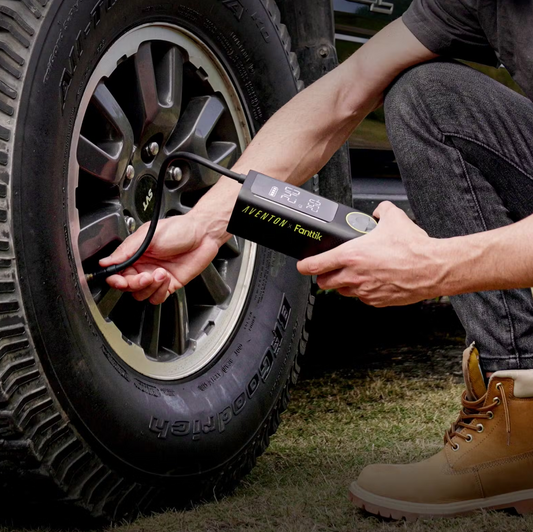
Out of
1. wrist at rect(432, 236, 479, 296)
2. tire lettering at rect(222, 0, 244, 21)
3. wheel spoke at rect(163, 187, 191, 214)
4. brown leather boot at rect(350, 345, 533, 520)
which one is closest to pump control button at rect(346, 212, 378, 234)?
wrist at rect(432, 236, 479, 296)

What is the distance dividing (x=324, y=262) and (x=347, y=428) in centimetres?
87

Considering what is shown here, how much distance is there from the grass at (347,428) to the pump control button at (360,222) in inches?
19.3

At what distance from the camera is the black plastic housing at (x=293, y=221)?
119 cm

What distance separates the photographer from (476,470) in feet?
4.69

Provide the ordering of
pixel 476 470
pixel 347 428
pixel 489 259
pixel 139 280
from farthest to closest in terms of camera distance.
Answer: pixel 347 428, pixel 476 470, pixel 139 280, pixel 489 259

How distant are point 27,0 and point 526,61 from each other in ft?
2.59

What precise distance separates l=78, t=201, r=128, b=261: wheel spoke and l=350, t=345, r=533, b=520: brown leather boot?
24.1 inches

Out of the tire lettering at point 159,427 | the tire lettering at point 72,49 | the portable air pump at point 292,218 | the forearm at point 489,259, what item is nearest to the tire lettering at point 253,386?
the tire lettering at point 159,427

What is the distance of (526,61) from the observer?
131 cm

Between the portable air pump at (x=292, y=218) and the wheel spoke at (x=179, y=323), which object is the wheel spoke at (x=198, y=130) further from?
the portable air pump at (x=292, y=218)

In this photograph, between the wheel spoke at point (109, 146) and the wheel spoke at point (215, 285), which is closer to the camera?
the wheel spoke at point (109, 146)

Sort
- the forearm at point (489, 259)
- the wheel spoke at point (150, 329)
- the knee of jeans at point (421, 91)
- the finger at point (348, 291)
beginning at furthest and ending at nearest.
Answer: the wheel spoke at point (150, 329) → the knee of jeans at point (421, 91) → the finger at point (348, 291) → the forearm at point (489, 259)

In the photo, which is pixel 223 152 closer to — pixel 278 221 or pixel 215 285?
pixel 215 285

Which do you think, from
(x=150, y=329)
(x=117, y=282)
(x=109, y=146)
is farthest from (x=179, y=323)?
(x=109, y=146)
